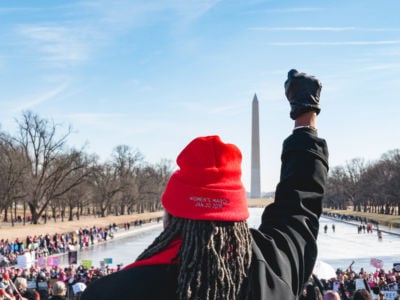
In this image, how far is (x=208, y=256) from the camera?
5.57 feet

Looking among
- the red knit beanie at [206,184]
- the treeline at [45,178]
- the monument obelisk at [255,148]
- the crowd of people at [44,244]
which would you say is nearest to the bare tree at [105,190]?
the treeline at [45,178]

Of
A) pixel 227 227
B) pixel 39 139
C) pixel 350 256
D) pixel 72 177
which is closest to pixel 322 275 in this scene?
pixel 227 227

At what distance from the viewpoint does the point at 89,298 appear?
5.03 feet

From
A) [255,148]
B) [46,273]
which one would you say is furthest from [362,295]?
[255,148]

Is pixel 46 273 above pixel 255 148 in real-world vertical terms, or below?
below

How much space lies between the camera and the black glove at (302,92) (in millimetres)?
2154

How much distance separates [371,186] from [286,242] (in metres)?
122

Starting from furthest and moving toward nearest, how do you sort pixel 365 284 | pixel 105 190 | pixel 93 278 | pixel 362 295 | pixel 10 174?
1. pixel 105 190
2. pixel 10 174
3. pixel 93 278
4. pixel 365 284
5. pixel 362 295

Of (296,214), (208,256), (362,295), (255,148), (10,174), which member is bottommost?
(362,295)

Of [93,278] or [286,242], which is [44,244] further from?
[286,242]

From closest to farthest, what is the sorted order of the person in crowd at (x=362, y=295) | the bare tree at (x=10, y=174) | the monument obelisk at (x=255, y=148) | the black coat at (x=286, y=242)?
1. the black coat at (x=286, y=242)
2. the person in crowd at (x=362, y=295)
3. the bare tree at (x=10, y=174)
4. the monument obelisk at (x=255, y=148)

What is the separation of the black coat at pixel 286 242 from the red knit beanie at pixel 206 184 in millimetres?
186

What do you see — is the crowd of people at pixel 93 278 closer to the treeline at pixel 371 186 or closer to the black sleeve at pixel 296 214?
the black sleeve at pixel 296 214

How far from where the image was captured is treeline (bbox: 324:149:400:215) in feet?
340
